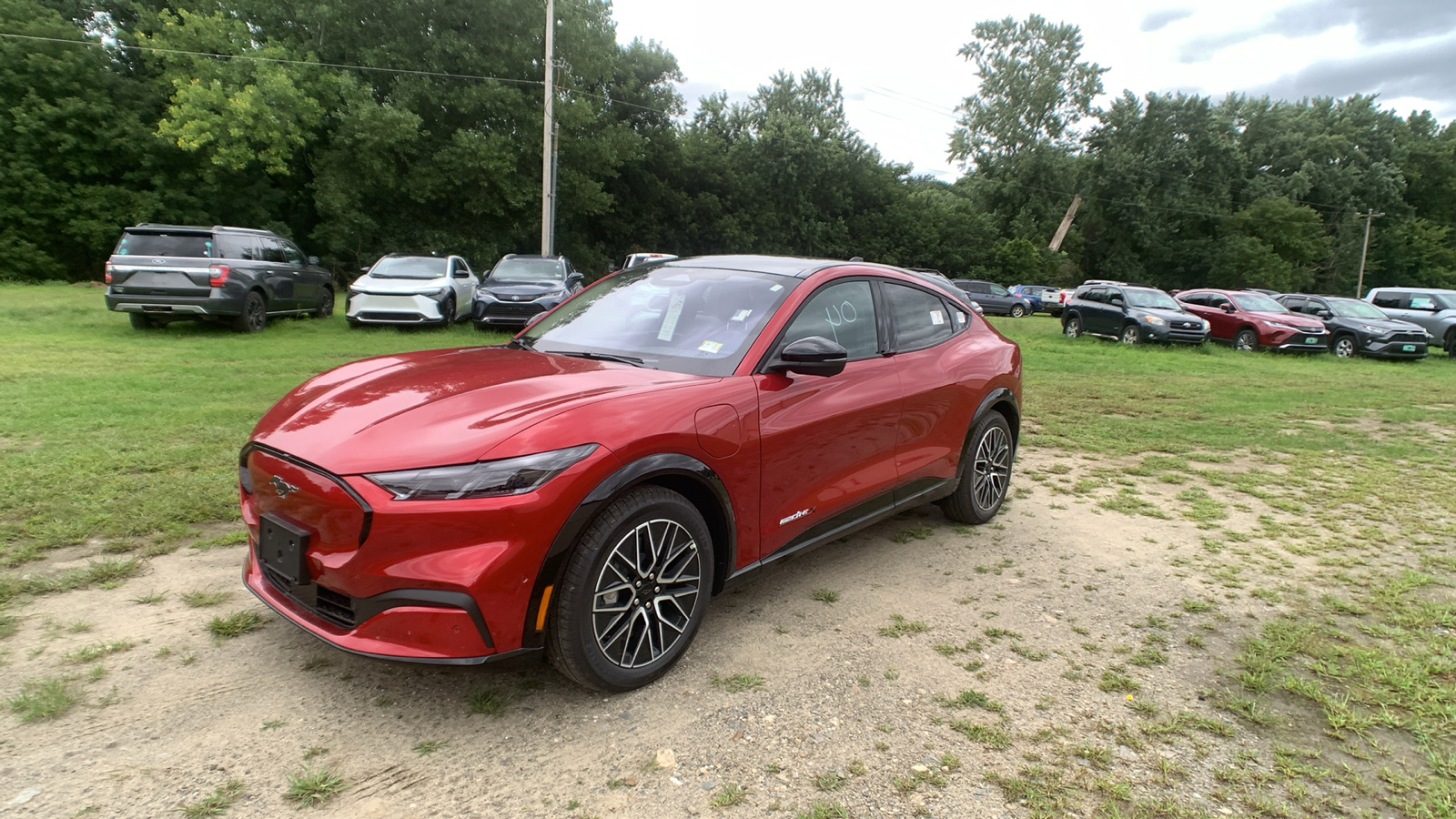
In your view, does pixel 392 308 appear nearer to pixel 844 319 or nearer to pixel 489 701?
pixel 844 319

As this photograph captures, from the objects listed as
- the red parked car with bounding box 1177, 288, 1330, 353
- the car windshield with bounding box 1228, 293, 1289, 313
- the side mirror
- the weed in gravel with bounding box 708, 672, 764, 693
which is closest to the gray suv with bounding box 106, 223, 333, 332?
the side mirror

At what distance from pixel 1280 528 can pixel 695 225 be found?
3899 centimetres

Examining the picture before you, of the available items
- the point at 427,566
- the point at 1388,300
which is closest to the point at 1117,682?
the point at 427,566

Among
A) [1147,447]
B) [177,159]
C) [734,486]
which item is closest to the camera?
[734,486]

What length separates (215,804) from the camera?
2.23 meters

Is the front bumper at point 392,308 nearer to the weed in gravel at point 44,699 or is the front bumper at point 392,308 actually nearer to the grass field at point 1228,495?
the grass field at point 1228,495

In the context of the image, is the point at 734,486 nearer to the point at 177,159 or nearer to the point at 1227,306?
the point at 1227,306

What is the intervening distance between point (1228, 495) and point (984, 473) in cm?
237

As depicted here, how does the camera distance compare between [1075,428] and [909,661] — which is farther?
[1075,428]

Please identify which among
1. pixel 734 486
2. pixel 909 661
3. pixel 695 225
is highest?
pixel 695 225

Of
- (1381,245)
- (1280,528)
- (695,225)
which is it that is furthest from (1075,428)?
(1381,245)

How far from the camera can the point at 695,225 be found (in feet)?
139

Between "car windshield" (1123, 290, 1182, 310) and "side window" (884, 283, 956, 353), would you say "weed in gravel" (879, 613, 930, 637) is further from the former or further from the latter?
"car windshield" (1123, 290, 1182, 310)

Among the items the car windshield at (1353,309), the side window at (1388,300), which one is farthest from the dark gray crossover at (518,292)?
the side window at (1388,300)
